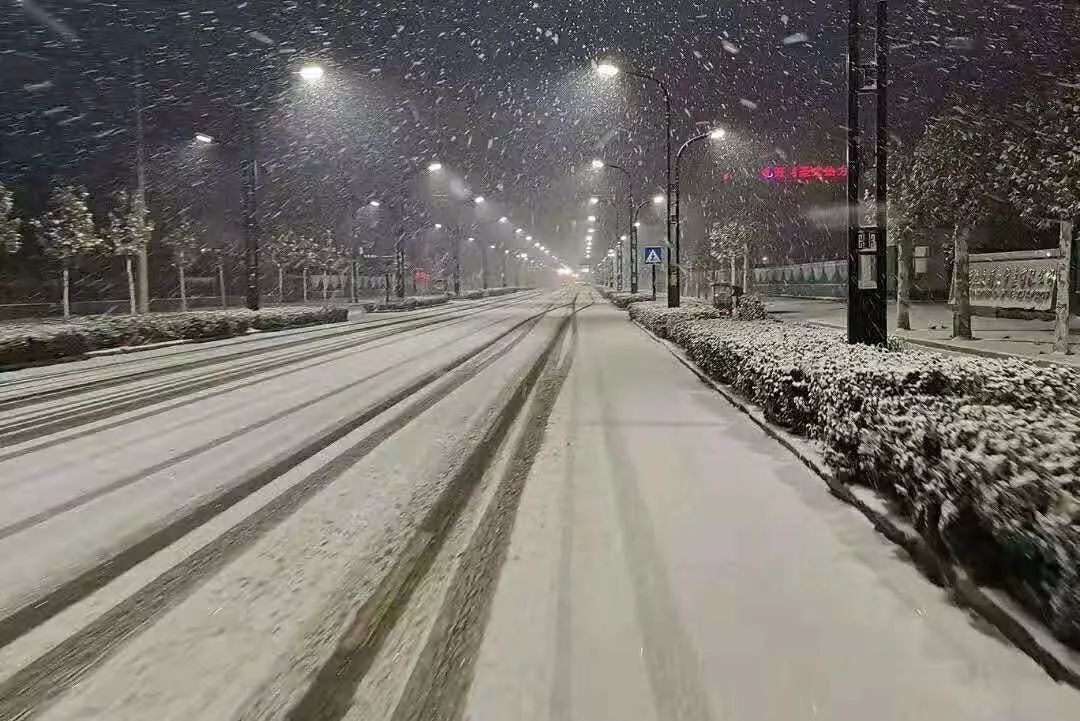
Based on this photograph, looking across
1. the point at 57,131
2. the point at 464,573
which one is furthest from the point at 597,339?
the point at 57,131

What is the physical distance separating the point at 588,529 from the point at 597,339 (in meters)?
19.2

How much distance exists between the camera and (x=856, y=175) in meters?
10.8

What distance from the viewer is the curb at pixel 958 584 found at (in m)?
3.46

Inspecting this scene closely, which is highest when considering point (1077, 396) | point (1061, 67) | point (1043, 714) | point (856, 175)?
point (1061, 67)

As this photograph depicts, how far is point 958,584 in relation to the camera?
436 centimetres

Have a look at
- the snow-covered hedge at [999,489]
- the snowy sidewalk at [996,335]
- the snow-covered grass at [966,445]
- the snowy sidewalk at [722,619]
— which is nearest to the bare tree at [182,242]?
the snowy sidewalk at [996,335]

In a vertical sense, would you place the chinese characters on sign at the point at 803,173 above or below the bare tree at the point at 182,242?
above

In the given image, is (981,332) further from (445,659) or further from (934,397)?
(445,659)

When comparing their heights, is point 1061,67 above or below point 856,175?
above

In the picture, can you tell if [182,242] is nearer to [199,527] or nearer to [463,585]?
[199,527]

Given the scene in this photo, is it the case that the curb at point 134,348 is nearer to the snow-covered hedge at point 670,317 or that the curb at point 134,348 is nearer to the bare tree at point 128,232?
the bare tree at point 128,232

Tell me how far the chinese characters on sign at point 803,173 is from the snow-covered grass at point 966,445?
170 feet

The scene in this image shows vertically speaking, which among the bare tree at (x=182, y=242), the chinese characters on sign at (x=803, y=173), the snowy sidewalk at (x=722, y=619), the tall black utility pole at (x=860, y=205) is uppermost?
the chinese characters on sign at (x=803, y=173)

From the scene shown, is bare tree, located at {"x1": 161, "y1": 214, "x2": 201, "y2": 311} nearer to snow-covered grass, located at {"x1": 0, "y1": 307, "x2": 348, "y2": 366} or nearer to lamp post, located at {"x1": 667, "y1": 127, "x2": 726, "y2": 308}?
snow-covered grass, located at {"x1": 0, "y1": 307, "x2": 348, "y2": 366}
